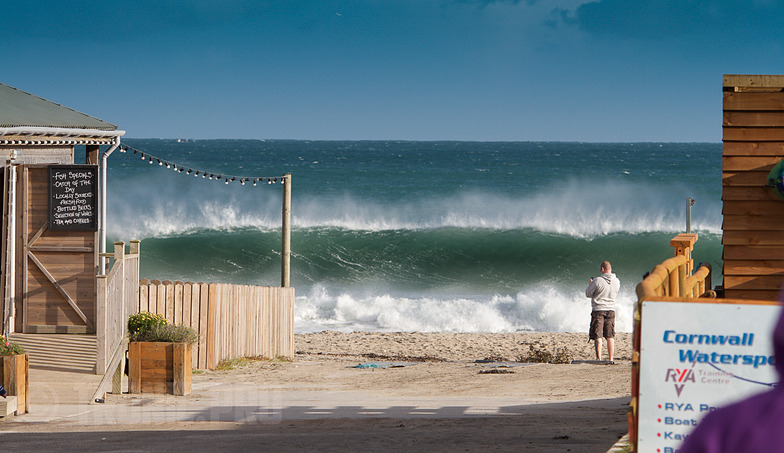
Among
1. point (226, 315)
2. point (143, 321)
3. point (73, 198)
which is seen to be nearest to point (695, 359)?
point (143, 321)

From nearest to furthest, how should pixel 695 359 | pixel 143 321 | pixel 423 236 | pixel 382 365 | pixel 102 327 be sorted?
1. pixel 695 359
2. pixel 102 327
3. pixel 143 321
4. pixel 382 365
5. pixel 423 236

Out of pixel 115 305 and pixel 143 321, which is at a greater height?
pixel 115 305

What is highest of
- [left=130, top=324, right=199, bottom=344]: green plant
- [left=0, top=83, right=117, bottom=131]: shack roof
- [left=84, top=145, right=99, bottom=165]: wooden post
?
[left=0, top=83, right=117, bottom=131]: shack roof

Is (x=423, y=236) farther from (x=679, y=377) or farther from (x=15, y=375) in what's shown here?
(x=679, y=377)

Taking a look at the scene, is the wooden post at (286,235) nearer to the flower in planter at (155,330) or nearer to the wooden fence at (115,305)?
the wooden fence at (115,305)

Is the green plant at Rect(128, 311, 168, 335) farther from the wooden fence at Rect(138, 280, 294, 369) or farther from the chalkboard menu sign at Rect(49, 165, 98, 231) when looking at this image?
the chalkboard menu sign at Rect(49, 165, 98, 231)

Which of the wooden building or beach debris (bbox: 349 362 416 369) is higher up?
the wooden building

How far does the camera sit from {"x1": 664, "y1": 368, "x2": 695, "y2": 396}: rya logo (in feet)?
12.5

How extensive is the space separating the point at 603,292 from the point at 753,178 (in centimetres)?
550

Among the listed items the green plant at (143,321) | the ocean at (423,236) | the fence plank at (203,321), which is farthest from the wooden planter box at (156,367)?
the ocean at (423,236)

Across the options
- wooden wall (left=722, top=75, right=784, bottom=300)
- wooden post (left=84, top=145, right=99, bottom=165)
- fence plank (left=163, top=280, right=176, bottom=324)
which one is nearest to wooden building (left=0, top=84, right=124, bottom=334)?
wooden post (left=84, top=145, right=99, bottom=165)

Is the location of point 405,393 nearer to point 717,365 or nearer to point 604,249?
point 717,365

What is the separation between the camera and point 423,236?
35219 mm

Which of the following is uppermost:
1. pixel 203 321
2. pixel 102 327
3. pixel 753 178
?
pixel 753 178
